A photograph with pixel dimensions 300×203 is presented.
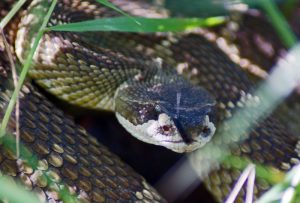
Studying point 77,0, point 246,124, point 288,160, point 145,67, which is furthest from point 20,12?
point 288,160

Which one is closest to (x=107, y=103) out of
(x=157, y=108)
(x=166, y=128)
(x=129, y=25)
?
(x=157, y=108)

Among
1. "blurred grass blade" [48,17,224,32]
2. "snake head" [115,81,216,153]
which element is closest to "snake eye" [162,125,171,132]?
"snake head" [115,81,216,153]

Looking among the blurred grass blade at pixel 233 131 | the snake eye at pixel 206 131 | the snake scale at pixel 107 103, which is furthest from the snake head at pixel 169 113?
the blurred grass blade at pixel 233 131

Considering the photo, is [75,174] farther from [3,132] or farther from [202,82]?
[202,82]

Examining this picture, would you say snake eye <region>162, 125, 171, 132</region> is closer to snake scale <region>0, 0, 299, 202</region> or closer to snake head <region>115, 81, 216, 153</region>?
snake head <region>115, 81, 216, 153</region>

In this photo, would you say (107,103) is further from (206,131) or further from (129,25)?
(129,25)

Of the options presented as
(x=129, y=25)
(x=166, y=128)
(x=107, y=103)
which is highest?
(x=129, y=25)
